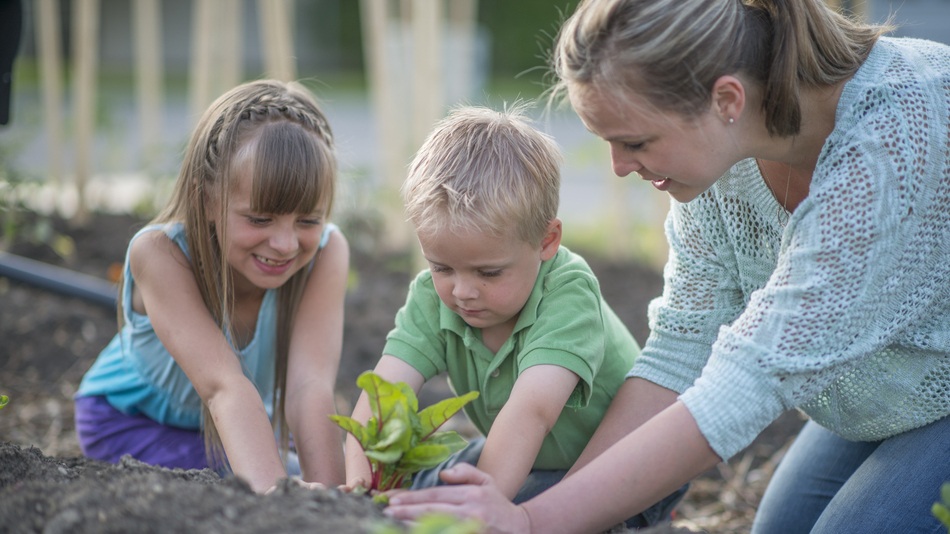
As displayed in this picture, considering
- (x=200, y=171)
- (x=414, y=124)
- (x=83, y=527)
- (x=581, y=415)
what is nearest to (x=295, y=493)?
(x=83, y=527)

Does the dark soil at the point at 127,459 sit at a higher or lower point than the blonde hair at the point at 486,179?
lower

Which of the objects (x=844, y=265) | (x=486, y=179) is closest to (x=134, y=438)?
(x=486, y=179)

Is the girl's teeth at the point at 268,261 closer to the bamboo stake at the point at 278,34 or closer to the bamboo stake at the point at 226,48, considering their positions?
the bamboo stake at the point at 278,34

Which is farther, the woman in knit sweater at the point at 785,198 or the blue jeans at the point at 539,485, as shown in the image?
the blue jeans at the point at 539,485

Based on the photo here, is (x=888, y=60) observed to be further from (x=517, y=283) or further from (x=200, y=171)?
(x=200, y=171)

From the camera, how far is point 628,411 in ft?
7.25

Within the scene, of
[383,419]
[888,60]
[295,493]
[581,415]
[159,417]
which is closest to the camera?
[295,493]

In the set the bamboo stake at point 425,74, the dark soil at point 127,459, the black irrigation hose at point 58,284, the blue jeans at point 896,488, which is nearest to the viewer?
the dark soil at point 127,459

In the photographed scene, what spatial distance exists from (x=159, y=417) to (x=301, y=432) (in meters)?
0.58

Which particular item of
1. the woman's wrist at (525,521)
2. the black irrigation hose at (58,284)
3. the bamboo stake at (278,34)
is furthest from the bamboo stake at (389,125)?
the woman's wrist at (525,521)

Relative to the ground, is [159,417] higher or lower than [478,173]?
lower

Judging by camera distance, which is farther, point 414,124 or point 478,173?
point 414,124

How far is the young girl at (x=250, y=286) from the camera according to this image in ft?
7.47

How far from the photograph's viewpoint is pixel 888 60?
1.94m
